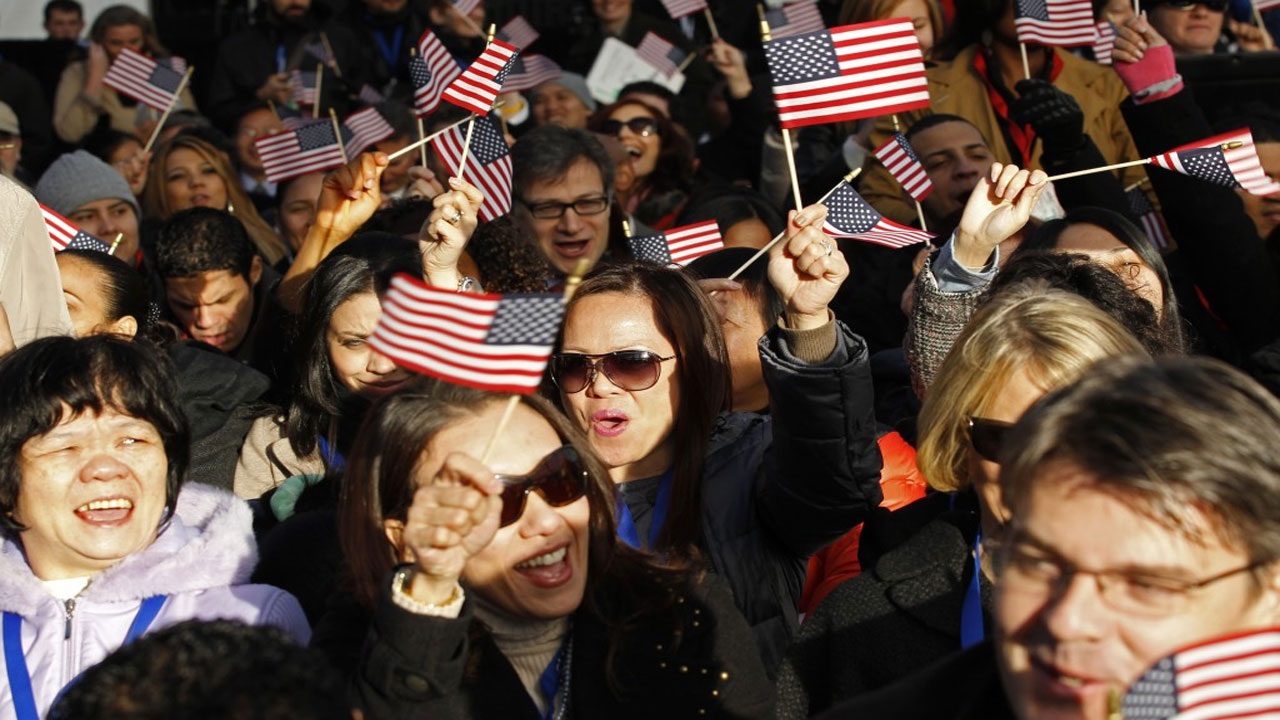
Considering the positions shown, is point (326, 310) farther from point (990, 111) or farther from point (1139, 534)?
point (990, 111)

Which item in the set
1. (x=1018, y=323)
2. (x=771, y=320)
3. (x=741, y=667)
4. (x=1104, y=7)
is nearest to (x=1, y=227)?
(x=771, y=320)

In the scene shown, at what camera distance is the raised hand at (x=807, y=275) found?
3.46m

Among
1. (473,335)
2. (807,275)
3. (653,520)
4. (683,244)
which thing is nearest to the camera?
(473,335)

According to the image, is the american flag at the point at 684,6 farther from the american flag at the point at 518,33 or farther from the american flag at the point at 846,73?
the american flag at the point at 846,73

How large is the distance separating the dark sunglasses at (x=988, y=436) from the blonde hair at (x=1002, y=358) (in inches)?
1.6

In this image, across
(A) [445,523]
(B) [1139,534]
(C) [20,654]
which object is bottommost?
(C) [20,654]

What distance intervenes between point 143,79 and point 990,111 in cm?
522

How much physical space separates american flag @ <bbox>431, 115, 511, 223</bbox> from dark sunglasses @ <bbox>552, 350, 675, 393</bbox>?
1977 millimetres

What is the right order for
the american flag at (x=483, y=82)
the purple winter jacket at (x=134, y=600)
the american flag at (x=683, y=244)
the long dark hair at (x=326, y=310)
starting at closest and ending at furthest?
the purple winter jacket at (x=134, y=600) → the long dark hair at (x=326, y=310) → the american flag at (x=483, y=82) → the american flag at (x=683, y=244)

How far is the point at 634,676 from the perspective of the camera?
2.98 metres

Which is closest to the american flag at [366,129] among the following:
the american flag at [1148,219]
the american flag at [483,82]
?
the american flag at [483,82]

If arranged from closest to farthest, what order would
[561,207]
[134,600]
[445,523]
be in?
[445,523] → [134,600] → [561,207]

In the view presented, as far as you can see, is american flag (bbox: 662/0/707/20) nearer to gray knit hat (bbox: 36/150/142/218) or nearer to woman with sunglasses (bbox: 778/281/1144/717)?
gray knit hat (bbox: 36/150/142/218)

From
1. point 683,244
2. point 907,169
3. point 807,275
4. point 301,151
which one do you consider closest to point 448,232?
point 807,275
